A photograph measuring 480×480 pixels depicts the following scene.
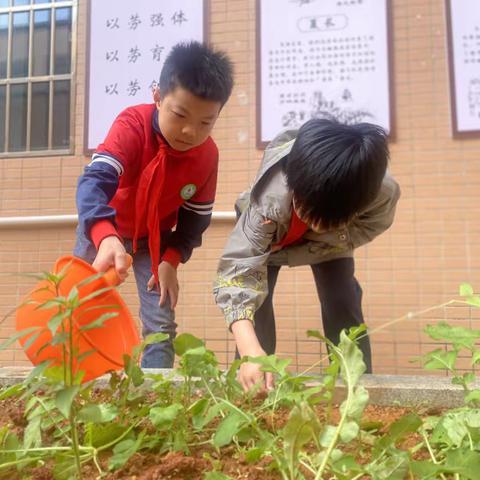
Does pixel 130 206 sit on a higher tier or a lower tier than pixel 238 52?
lower

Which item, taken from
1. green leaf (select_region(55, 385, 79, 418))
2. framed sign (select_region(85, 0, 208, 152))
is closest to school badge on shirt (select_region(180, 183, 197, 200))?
green leaf (select_region(55, 385, 79, 418))

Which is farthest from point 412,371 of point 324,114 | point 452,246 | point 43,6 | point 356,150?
point 43,6

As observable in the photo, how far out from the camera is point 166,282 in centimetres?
125

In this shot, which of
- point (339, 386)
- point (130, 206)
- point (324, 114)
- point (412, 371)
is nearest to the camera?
point (339, 386)

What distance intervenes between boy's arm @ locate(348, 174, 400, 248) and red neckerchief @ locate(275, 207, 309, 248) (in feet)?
0.36

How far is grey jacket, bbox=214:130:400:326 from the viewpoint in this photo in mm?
937

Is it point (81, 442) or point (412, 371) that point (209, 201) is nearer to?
point (81, 442)

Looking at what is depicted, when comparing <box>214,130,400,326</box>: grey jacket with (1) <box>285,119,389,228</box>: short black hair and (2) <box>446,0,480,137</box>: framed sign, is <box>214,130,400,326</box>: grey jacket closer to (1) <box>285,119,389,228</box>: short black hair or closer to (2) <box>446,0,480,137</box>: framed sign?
(1) <box>285,119,389,228</box>: short black hair

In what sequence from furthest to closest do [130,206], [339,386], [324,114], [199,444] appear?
[324,114] < [130,206] < [339,386] < [199,444]

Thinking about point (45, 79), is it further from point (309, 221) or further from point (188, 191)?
point (309, 221)

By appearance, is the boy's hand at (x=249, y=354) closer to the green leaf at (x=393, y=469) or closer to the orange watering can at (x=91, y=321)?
the orange watering can at (x=91, y=321)

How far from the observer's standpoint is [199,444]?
566 millimetres

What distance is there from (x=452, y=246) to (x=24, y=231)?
1.78 m

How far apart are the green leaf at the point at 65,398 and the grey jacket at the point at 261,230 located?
505mm
